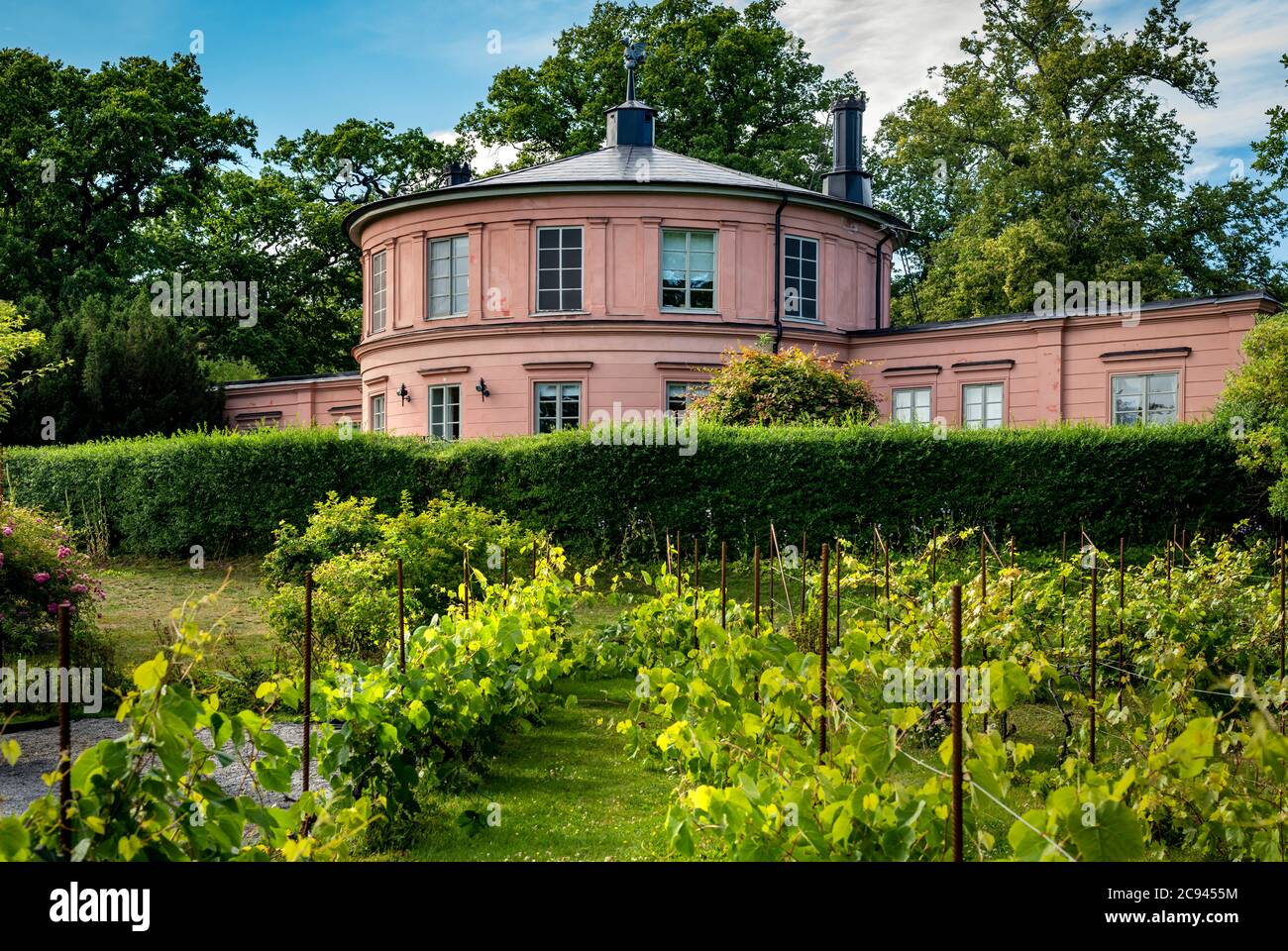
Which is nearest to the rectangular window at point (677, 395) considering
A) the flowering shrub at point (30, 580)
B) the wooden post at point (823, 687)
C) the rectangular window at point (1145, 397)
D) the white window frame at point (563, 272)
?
the white window frame at point (563, 272)

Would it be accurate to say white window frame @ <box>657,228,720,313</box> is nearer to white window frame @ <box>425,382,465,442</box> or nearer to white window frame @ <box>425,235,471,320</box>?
white window frame @ <box>425,235,471,320</box>

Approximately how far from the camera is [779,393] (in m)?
21.0

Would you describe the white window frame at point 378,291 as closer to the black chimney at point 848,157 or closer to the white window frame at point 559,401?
the white window frame at point 559,401

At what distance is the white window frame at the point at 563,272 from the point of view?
27031 mm

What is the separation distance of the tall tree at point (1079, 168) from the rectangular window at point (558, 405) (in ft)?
46.3

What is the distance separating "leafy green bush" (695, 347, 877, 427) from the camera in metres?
20.8

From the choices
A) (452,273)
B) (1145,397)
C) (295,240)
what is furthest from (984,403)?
(295,240)

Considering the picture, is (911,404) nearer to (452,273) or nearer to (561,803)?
(452,273)

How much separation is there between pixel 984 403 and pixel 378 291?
50.8 feet

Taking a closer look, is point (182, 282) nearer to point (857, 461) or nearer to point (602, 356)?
point (602, 356)

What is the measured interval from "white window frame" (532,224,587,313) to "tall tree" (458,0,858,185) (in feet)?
43.5

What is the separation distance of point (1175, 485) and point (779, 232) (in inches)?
524
